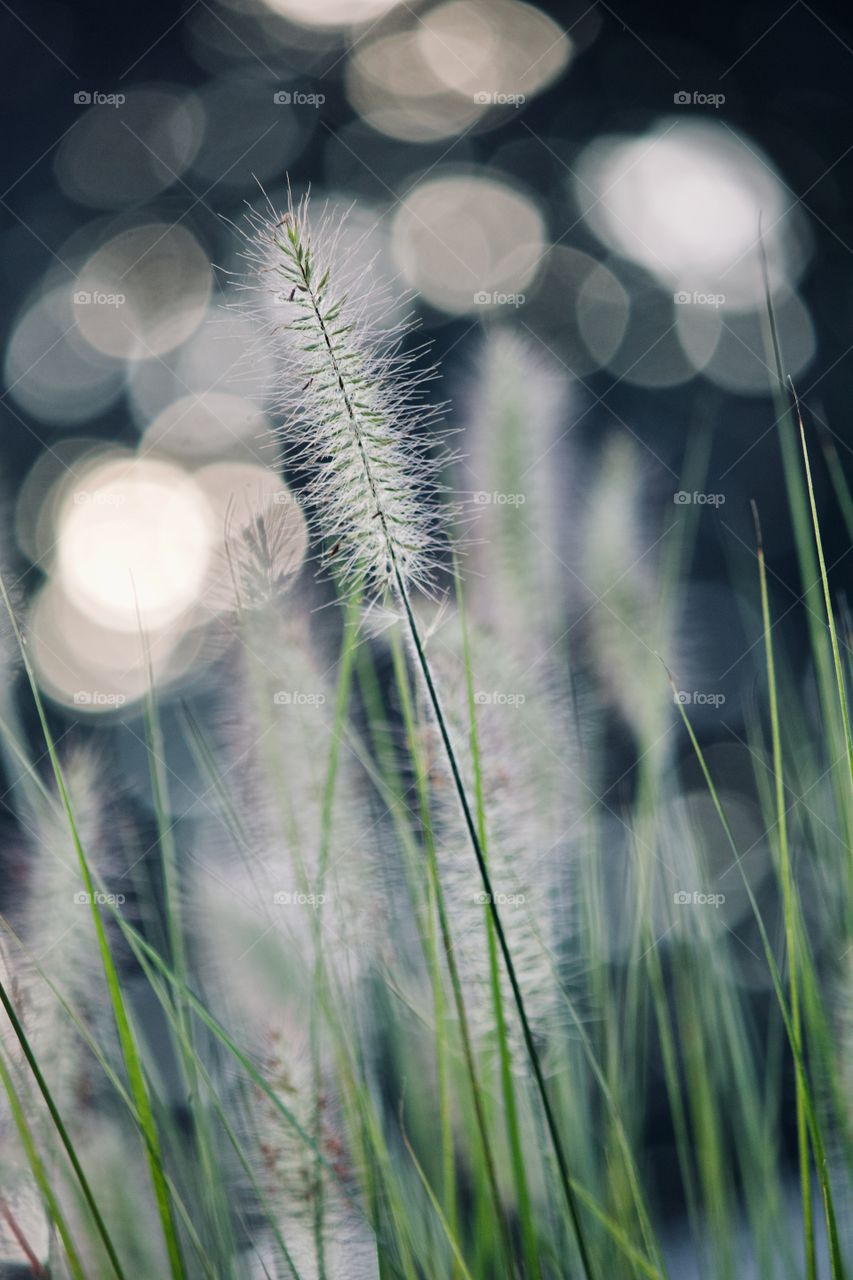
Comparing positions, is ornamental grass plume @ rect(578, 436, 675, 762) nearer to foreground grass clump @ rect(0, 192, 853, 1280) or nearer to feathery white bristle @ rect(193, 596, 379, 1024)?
foreground grass clump @ rect(0, 192, 853, 1280)

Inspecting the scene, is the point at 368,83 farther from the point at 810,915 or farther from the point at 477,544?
the point at 810,915

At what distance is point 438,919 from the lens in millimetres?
814

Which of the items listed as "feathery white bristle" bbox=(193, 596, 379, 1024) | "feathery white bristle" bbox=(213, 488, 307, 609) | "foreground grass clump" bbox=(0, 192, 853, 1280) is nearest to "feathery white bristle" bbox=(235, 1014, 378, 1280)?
"foreground grass clump" bbox=(0, 192, 853, 1280)

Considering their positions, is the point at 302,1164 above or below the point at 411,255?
below

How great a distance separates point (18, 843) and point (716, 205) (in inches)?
45.0

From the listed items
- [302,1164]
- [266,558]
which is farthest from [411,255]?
[302,1164]

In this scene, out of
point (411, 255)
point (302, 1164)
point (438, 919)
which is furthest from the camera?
point (411, 255)

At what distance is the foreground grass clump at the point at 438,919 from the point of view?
73 cm

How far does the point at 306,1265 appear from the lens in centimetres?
78

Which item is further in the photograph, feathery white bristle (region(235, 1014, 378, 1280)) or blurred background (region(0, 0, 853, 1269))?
blurred background (region(0, 0, 853, 1269))

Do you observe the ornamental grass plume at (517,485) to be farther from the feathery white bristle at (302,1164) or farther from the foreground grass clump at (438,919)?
the feathery white bristle at (302,1164)

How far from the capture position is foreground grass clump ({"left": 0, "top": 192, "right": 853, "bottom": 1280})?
73 centimetres

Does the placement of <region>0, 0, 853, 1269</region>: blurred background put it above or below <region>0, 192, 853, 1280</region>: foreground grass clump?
above

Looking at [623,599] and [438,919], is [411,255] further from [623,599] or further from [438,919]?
[438,919]
